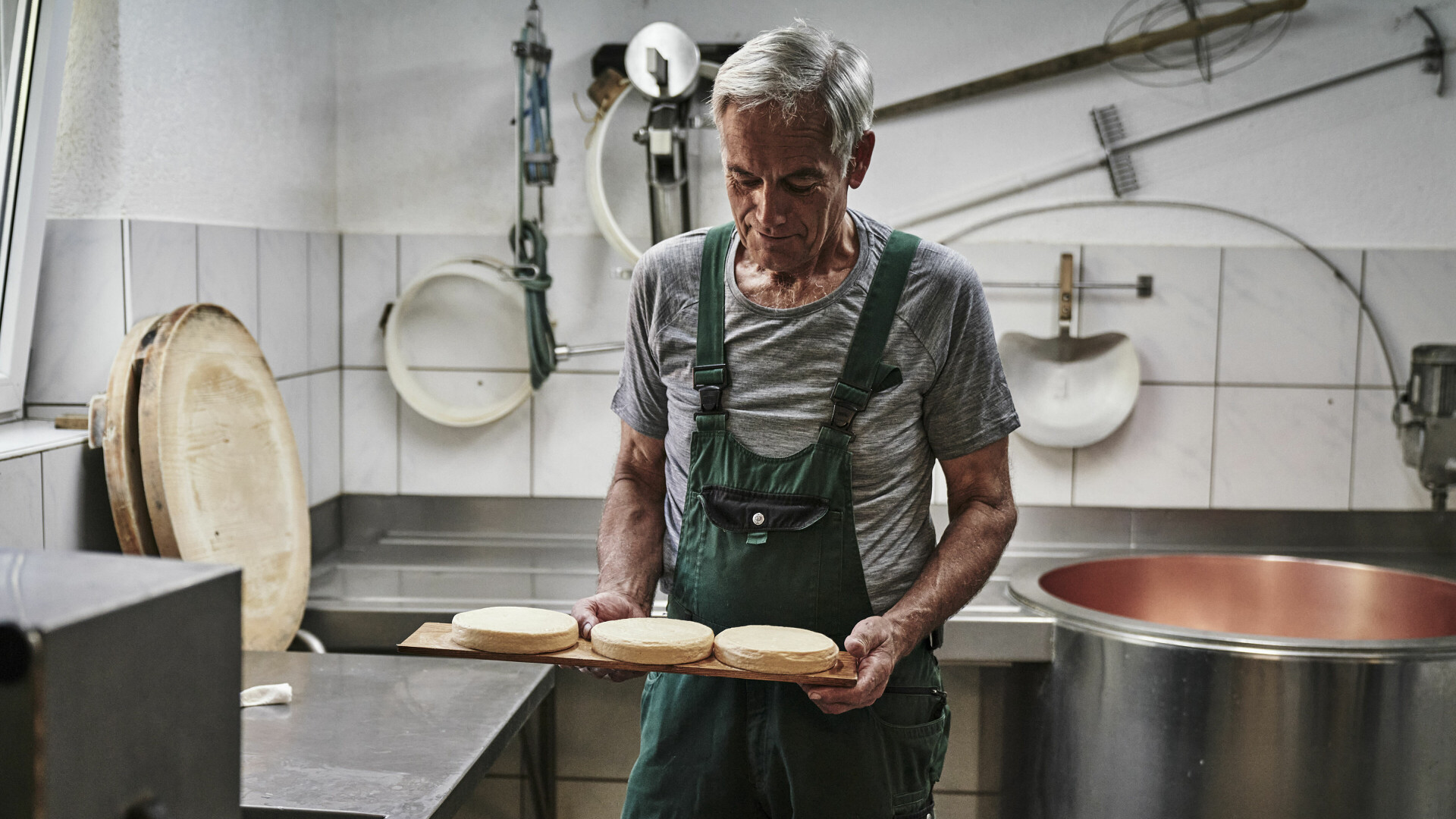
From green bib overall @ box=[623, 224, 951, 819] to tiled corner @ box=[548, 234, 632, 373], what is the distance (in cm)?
110

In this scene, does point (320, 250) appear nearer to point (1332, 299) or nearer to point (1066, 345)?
point (1066, 345)

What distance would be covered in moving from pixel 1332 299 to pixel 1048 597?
922 millimetres

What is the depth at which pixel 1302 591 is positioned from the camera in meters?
2.16

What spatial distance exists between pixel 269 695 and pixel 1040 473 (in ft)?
4.98

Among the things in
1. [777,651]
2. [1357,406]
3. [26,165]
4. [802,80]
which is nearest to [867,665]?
[777,651]

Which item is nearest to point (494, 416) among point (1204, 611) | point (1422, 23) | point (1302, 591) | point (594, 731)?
point (594, 731)

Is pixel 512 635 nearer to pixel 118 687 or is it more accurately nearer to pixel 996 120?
pixel 118 687

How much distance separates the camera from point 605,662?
107 cm

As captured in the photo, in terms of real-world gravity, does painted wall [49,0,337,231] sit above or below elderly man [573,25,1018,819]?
above

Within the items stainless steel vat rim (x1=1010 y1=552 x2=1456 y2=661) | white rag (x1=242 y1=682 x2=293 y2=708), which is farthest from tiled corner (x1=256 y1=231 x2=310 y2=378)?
stainless steel vat rim (x1=1010 y1=552 x2=1456 y2=661)

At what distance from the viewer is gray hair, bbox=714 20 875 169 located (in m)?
1.09

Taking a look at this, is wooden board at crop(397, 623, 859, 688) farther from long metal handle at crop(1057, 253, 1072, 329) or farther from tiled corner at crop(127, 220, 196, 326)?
long metal handle at crop(1057, 253, 1072, 329)

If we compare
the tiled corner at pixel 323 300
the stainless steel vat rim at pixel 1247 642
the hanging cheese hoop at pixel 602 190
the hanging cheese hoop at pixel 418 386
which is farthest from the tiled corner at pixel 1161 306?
the tiled corner at pixel 323 300

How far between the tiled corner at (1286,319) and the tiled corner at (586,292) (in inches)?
47.0
